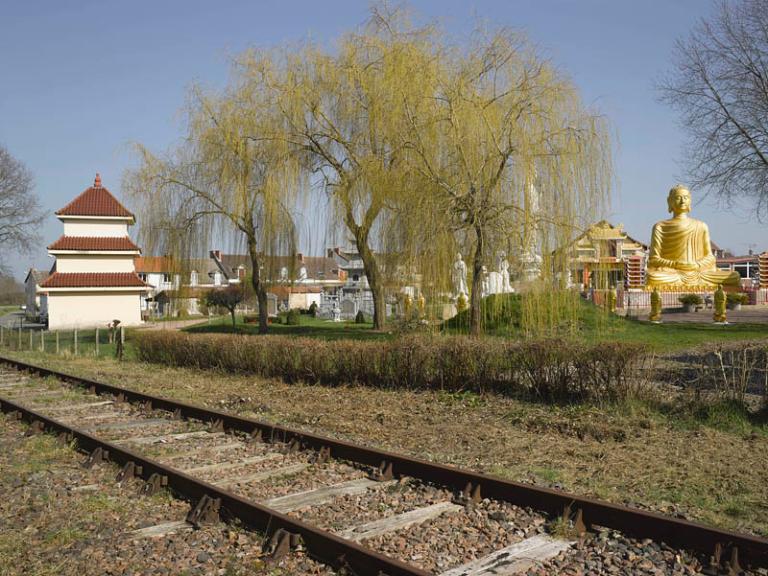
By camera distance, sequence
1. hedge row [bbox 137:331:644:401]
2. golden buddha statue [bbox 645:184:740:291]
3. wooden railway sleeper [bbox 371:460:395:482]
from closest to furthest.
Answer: wooden railway sleeper [bbox 371:460:395:482] < hedge row [bbox 137:331:644:401] < golden buddha statue [bbox 645:184:740:291]

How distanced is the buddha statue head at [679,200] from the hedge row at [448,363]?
106 ft

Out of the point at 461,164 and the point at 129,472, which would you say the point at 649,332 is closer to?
the point at 461,164

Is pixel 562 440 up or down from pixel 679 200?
down

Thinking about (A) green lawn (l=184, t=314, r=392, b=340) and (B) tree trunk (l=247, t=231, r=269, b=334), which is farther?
(B) tree trunk (l=247, t=231, r=269, b=334)

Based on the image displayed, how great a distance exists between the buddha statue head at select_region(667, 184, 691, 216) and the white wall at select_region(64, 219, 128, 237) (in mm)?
33344

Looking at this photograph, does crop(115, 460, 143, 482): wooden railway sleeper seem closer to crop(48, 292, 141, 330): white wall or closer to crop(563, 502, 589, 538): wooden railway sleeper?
crop(563, 502, 589, 538): wooden railway sleeper

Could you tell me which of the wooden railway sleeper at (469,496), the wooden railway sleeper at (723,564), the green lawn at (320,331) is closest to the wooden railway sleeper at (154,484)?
the wooden railway sleeper at (469,496)

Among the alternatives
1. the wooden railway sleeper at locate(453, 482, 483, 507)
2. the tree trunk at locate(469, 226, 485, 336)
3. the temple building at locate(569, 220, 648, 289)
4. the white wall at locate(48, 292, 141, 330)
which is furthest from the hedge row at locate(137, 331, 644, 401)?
the white wall at locate(48, 292, 141, 330)

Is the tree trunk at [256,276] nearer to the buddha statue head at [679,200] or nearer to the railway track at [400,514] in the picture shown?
the railway track at [400,514]

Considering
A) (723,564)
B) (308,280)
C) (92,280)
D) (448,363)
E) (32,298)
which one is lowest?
(723,564)

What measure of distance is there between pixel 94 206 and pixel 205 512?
4384 centimetres

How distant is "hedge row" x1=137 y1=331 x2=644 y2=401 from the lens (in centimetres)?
1022

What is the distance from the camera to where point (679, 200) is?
41.5 metres

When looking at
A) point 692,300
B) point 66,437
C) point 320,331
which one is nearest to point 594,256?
point 66,437
